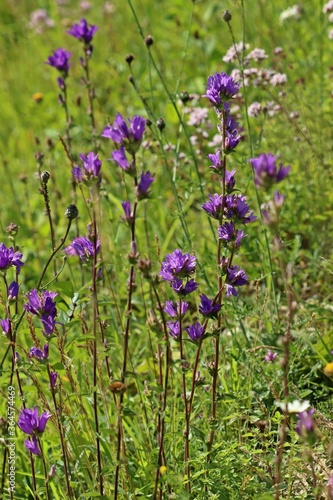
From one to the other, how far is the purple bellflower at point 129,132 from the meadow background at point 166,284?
0.15m

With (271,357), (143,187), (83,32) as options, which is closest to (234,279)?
(143,187)

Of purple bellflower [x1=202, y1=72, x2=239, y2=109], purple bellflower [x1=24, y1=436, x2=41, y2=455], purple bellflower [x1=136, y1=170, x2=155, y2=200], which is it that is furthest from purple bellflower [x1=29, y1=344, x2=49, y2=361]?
purple bellflower [x1=202, y1=72, x2=239, y2=109]

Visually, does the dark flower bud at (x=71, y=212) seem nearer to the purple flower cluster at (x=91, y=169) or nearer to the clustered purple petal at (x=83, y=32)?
the purple flower cluster at (x=91, y=169)

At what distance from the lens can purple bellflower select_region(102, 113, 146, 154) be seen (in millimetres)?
1521

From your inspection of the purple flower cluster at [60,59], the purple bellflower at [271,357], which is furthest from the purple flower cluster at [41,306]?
the purple flower cluster at [60,59]

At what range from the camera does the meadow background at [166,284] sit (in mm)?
1781

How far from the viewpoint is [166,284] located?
2.80 m

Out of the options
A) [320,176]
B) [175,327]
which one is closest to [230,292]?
[175,327]

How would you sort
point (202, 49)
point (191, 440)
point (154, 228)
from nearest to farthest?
point (191, 440), point (154, 228), point (202, 49)

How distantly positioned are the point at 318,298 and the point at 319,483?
0.98 metres

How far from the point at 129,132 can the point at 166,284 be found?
1.32 meters

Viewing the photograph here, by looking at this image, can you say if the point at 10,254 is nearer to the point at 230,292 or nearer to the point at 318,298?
the point at 230,292

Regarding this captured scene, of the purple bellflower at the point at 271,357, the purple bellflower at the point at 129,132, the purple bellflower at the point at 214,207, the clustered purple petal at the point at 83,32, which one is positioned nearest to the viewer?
the purple bellflower at the point at 129,132

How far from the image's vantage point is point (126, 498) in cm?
182
